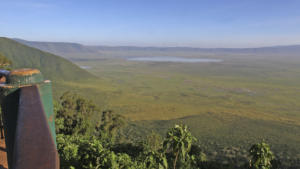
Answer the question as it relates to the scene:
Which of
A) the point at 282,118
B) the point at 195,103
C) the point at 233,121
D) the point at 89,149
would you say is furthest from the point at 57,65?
the point at 89,149

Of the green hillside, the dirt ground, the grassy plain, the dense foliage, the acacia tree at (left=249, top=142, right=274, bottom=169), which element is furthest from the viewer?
the green hillside

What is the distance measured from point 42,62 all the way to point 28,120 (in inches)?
6596

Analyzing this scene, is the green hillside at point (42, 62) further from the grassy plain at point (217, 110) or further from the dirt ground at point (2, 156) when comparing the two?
the dirt ground at point (2, 156)

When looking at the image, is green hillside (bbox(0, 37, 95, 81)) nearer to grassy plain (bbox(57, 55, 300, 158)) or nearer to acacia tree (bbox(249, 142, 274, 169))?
grassy plain (bbox(57, 55, 300, 158))

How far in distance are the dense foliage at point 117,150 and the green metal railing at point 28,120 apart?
11910 millimetres

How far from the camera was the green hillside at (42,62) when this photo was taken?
5384 inches

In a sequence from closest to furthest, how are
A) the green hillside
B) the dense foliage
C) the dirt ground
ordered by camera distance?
the dirt ground → the dense foliage → the green hillside

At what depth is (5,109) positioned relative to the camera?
261cm

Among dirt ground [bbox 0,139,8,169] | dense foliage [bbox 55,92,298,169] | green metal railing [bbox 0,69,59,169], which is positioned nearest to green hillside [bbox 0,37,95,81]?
dense foliage [bbox 55,92,298,169]

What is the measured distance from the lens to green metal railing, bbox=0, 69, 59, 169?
6.21 ft

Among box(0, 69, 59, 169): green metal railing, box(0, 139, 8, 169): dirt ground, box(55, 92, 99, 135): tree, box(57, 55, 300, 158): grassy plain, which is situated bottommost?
box(57, 55, 300, 158): grassy plain

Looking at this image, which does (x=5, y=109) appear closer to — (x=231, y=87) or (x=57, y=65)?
(x=231, y=87)

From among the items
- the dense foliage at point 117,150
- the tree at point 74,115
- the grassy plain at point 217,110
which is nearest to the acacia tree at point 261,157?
the dense foliage at point 117,150

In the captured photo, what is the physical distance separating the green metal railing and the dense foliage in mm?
11910
